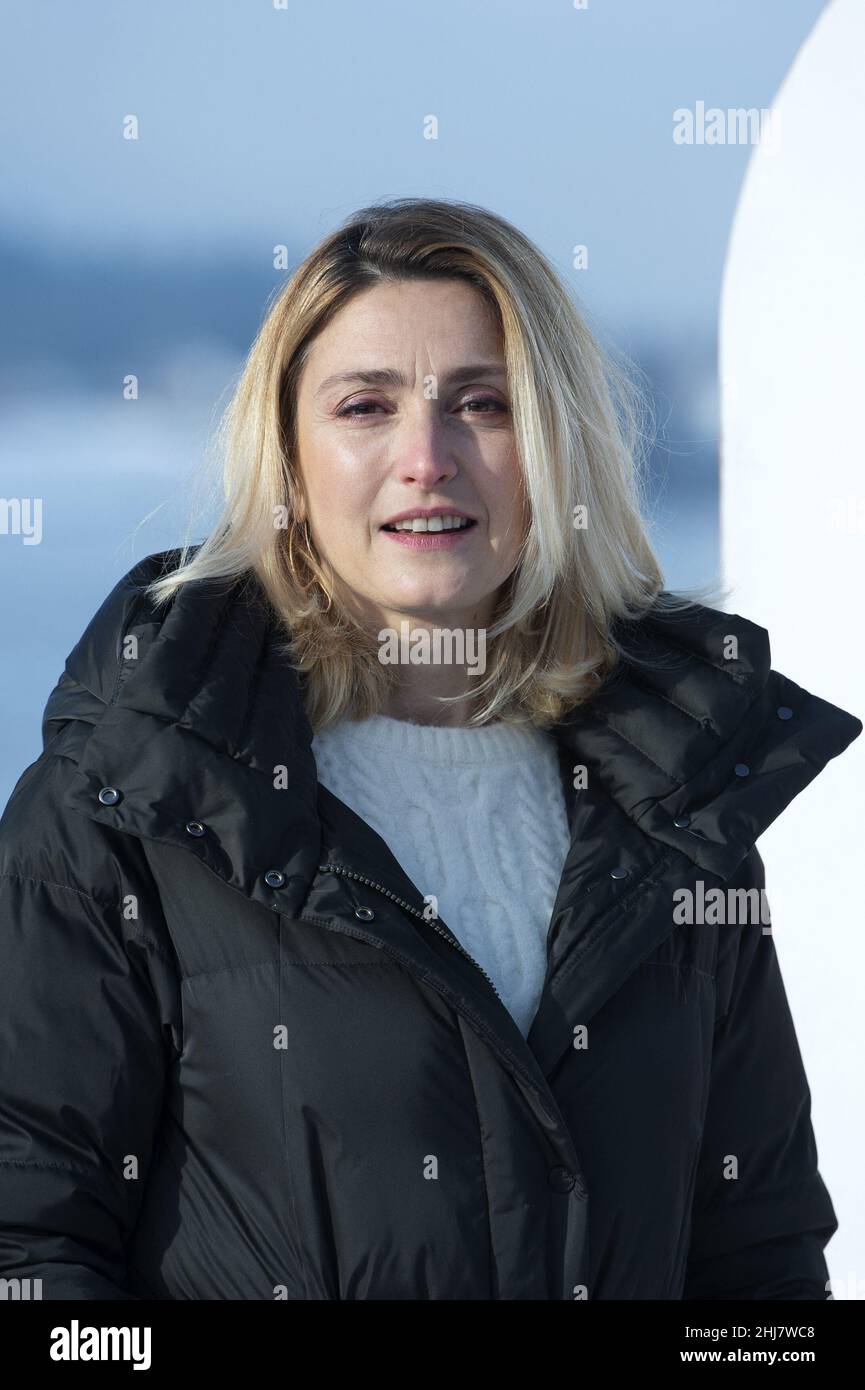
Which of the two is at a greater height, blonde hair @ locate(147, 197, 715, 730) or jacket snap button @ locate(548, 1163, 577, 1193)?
blonde hair @ locate(147, 197, 715, 730)

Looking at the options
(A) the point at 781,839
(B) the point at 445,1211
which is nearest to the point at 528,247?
(B) the point at 445,1211

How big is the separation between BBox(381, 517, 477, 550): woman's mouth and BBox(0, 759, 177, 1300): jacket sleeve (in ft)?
1.50

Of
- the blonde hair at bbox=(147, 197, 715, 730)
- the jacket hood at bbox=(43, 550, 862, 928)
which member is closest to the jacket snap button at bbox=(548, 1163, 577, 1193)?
the jacket hood at bbox=(43, 550, 862, 928)

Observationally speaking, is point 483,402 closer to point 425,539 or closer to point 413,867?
point 425,539

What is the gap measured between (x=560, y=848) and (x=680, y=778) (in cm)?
16

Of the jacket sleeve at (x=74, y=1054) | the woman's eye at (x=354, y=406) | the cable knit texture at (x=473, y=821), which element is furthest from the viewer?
the woman's eye at (x=354, y=406)

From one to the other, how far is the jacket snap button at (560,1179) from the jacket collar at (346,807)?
0.36 ft

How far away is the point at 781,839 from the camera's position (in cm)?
A: 352

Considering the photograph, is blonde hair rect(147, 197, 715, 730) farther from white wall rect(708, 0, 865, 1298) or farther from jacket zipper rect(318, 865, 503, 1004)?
white wall rect(708, 0, 865, 1298)

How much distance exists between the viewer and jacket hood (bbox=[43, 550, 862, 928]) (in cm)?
150

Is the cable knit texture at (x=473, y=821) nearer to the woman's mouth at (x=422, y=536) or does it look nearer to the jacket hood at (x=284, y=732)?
the jacket hood at (x=284, y=732)

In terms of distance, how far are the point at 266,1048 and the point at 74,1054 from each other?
6.9 inches

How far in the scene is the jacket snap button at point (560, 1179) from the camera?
1520 mm

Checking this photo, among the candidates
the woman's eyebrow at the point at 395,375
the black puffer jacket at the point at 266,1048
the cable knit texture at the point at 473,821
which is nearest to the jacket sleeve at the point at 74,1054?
the black puffer jacket at the point at 266,1048
